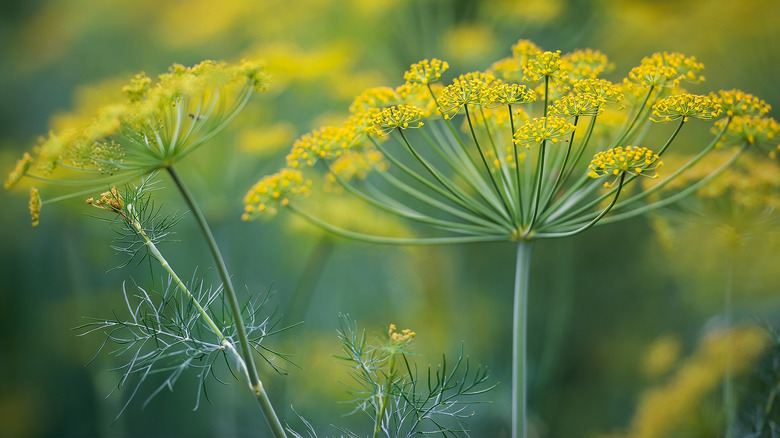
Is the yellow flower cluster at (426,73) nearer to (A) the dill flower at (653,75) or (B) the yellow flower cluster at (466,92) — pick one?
(B) the yellow flower cluster at (466,92)

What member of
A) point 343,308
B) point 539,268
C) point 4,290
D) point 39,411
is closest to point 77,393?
point 39,411

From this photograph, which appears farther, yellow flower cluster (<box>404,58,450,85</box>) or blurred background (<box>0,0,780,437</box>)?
blurred background (<box>0,0,780,437</box>)

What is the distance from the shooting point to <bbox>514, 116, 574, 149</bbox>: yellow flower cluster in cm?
72

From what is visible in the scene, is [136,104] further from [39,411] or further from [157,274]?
[39,411]

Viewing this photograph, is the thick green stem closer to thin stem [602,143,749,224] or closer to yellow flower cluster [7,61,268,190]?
thin stem [602,143,749,224]

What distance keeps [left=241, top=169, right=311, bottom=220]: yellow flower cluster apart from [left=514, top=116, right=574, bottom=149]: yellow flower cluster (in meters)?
0.37

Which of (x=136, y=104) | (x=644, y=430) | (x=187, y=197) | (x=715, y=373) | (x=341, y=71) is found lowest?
(x=644, y=430)

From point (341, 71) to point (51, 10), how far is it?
6.76 ft

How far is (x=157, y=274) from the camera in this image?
110 inches

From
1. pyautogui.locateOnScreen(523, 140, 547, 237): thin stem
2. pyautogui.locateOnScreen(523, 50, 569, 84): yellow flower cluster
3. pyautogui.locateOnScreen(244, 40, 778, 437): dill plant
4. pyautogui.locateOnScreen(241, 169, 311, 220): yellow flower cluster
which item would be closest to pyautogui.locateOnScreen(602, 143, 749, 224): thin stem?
pyautogui.locateOnScreen(244, 40, 778, 437): dill plant

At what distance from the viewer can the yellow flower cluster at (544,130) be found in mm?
723

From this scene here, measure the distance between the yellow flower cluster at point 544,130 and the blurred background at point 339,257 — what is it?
2.98 feet

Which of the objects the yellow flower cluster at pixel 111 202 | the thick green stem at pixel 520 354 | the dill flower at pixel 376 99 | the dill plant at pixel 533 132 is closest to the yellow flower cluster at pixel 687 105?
the dill plant at pixel 533 132

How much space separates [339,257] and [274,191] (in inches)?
79.4
